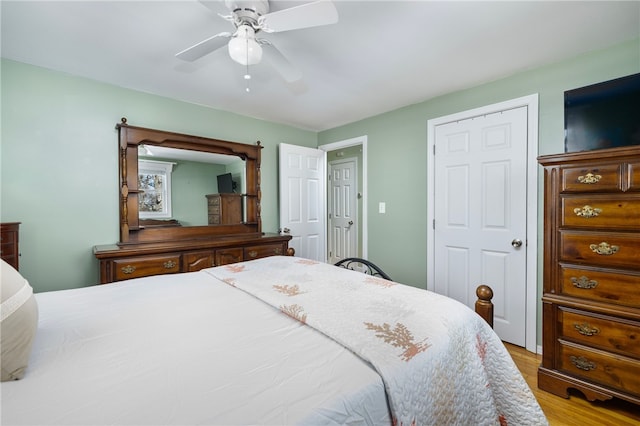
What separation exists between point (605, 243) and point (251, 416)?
2094 mm

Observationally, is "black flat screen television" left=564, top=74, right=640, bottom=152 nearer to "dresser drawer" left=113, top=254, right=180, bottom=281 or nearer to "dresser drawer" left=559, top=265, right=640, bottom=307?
"dresser drawer" left=559, top=265, right=640, bottom=307

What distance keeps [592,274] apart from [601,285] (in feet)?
0.23

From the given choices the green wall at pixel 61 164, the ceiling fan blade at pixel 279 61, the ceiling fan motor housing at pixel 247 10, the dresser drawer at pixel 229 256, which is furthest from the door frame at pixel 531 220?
the green wall at pixel 61 164

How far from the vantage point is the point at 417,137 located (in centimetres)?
Answer: 309

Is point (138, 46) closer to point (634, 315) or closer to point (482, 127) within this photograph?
point (482, 127)

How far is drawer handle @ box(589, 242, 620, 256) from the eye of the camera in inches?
63.0

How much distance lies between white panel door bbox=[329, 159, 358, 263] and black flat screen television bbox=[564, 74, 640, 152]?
10.3 ft

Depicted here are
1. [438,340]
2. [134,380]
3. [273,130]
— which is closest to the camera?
[134,380]

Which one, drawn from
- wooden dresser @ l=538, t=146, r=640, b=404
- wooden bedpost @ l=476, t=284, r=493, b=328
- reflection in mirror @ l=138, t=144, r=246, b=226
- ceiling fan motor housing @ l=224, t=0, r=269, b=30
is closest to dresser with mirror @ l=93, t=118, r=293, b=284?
reflection in mirror @ l=138, t=144, r=246, b=226

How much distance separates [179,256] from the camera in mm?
2604

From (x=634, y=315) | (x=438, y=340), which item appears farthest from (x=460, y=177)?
(x=438, y=340)

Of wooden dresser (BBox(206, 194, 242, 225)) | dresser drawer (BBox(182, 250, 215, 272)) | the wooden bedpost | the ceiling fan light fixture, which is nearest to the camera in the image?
the wooden bedpost

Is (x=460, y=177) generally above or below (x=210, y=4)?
below

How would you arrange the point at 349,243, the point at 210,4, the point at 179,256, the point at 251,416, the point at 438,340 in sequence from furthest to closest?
the point at 349,243
the point at 179,256
the point at 210,4
the point at 438,340
the point at 251,416
